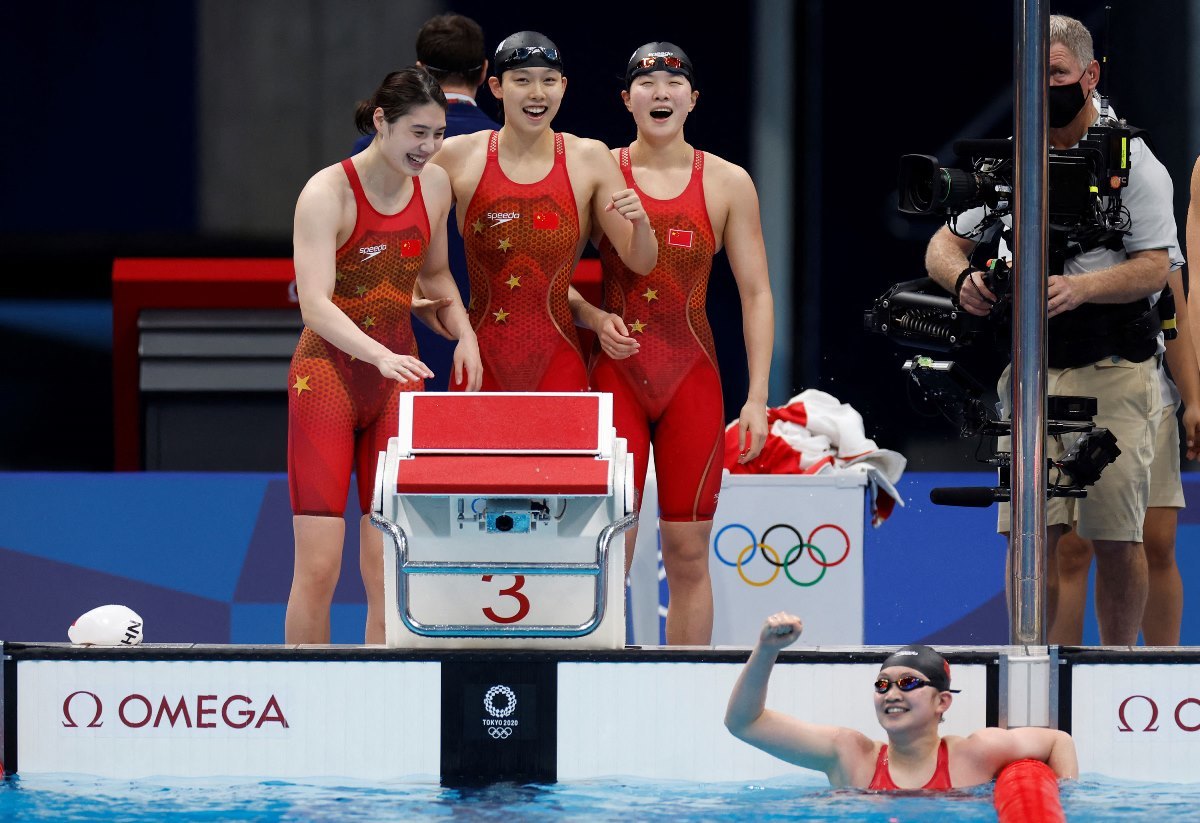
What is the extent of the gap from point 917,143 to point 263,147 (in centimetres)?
314

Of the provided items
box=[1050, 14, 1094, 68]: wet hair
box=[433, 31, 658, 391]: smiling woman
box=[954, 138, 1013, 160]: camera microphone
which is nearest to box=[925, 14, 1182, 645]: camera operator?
box=[1050, 14, 1094, 68]: wet hair

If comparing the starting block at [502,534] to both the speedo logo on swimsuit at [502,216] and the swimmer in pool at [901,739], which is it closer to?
the swimmer in pool at [901,739]

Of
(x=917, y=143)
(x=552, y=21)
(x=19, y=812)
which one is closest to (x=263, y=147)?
(x=552, y=21)

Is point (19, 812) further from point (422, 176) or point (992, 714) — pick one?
point (992, 714)

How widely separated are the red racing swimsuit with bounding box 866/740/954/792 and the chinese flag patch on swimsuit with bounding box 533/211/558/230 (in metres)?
1.57

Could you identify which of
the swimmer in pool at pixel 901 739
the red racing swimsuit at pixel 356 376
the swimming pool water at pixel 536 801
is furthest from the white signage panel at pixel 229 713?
the swimmer in pool at pixel 901 739

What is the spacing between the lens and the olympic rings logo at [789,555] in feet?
18.1

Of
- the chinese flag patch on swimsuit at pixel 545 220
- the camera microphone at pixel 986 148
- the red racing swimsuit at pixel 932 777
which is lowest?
the red racing swimsuit at pixel 932 777

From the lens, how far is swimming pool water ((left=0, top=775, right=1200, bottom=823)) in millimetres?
3811

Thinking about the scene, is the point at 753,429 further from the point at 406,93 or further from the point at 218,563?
the point at 218,563

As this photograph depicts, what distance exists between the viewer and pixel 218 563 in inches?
228

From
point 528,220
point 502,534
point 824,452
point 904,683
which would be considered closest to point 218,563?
point 528,220

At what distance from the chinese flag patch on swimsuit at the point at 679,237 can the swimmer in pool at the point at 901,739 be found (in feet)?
4.32

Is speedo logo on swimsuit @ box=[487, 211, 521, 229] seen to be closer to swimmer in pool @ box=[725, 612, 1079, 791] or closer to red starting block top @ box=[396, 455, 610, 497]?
red starting block top @ box=[396, 455, 610, 497]
